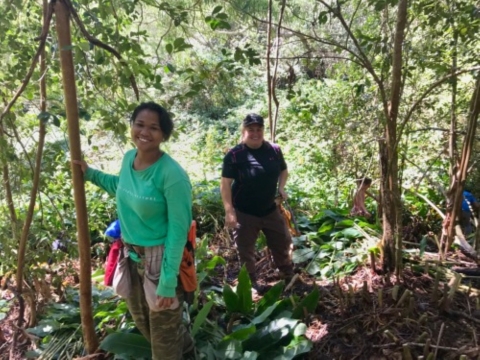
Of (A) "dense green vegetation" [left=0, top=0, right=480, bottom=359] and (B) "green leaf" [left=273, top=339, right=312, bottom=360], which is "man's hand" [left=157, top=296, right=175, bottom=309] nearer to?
(A) "dense green vegetation" [left=0, top=0, right=480, bottom=359]

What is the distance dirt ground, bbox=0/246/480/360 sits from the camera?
7.57 ft

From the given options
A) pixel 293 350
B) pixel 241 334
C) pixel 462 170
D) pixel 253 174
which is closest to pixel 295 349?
pixel 293 350

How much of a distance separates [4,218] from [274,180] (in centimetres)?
198

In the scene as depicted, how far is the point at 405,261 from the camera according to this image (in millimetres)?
3164

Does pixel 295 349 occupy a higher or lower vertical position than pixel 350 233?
lower

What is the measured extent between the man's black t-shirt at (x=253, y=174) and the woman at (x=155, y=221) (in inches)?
45.4

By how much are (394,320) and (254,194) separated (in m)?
1.29

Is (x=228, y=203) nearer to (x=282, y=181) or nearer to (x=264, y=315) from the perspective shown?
(x=282, y=181)

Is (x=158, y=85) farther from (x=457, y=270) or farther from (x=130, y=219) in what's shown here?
(x=457, y=270)

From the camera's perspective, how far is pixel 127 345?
2.35 m

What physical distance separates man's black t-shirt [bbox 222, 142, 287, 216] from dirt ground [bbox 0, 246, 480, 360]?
811mm

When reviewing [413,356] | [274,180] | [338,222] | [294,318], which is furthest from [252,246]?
[413,356]

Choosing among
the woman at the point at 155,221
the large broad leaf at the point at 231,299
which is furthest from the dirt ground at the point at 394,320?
the woman at the point at 155,221

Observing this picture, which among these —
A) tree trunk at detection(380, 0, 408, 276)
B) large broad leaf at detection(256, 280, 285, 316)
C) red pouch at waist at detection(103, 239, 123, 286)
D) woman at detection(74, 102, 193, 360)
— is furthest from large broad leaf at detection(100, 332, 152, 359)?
tree trunk at detection(380, 0, 408, 276)
